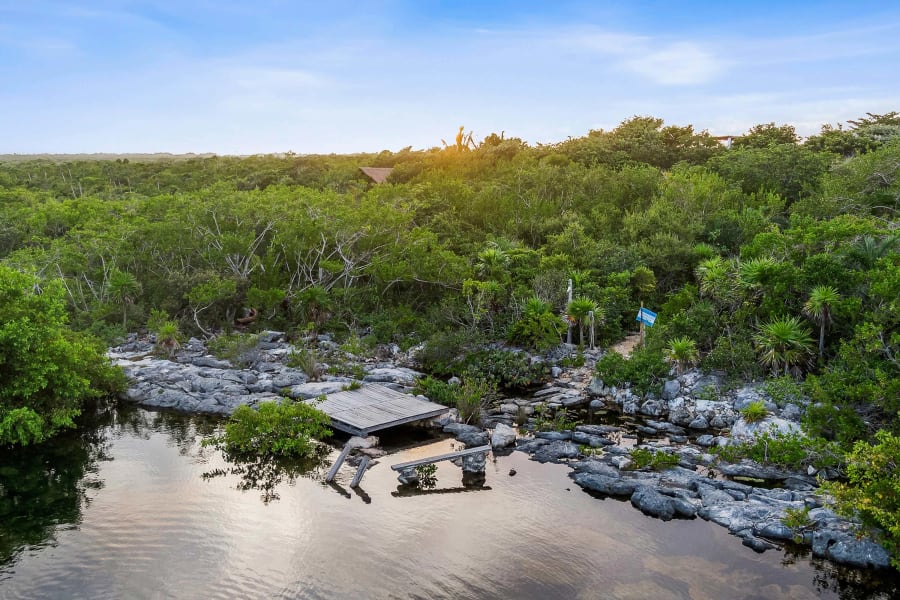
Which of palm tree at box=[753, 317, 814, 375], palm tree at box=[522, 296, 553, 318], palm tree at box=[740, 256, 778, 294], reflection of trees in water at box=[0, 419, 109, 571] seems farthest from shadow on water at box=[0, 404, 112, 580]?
palm tree at box=[740, 256, 778, 294]

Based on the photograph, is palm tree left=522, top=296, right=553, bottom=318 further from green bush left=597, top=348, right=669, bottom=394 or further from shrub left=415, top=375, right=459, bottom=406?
shrub left=415, top=375, right=459, bottom=406

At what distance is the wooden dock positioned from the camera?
18828mm

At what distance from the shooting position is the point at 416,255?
96.0ft

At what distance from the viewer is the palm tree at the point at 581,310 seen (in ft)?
84.4

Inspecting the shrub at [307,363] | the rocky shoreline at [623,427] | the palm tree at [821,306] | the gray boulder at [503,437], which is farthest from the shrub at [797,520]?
the shrub at [307,363]

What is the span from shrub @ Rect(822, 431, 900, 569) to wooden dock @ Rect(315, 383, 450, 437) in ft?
34.7

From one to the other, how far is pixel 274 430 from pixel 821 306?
15.4 metres

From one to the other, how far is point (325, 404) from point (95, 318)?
13499 millimetres

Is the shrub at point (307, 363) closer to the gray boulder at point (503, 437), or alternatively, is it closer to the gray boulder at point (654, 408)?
the gray boulder at point (503, 437)

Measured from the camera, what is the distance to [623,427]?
65.7 ft

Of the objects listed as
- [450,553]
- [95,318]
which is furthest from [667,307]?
[95,318]

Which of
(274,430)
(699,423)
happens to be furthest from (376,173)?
(699,423)

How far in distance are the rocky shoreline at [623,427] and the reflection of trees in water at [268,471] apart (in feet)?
12.1

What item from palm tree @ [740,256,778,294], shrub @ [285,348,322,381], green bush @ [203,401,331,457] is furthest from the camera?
shrub @ [285,348,322,381]
